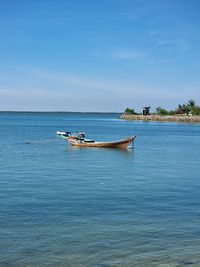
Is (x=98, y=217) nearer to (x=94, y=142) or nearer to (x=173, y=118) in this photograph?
(x=94, y=142)

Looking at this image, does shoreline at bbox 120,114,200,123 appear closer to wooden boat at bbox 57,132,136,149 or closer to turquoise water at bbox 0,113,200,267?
wooden boat at bbox 57,132,136,149

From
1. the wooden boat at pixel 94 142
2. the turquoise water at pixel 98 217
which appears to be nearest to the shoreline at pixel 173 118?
the wooden boat at pixel 94 142

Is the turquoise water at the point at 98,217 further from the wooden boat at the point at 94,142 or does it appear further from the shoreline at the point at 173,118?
the shoreline at the point at 173,118

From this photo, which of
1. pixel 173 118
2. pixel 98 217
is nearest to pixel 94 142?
pixel 98 217

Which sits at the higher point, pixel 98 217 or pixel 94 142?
pixel 94 142

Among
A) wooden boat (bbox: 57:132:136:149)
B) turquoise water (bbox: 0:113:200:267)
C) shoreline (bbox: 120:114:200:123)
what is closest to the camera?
turquoise water (bbox: 0:113:200:267)

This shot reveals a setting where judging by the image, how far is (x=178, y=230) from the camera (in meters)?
15.5

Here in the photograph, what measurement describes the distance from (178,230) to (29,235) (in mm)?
4848

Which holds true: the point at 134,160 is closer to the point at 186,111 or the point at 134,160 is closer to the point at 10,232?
the point at 10,232

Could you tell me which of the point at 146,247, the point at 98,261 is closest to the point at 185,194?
the point at 146,247

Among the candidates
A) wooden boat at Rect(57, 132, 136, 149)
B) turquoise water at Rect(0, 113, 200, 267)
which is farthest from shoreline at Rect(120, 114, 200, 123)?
turquoise water at Rect(0, 113, 200, 267)

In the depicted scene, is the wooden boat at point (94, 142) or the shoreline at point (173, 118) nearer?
the wooden boat at point (94, 142)

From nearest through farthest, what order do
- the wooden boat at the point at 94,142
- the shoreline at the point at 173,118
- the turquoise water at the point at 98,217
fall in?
the turquoise water at the point at 98,217 < the wooden boat at the point at 94,142 < the shoreline at the point at 173,118

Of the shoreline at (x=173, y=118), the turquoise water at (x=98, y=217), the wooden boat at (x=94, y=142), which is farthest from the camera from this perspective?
A: the shoreline at (x=173, y=118)
